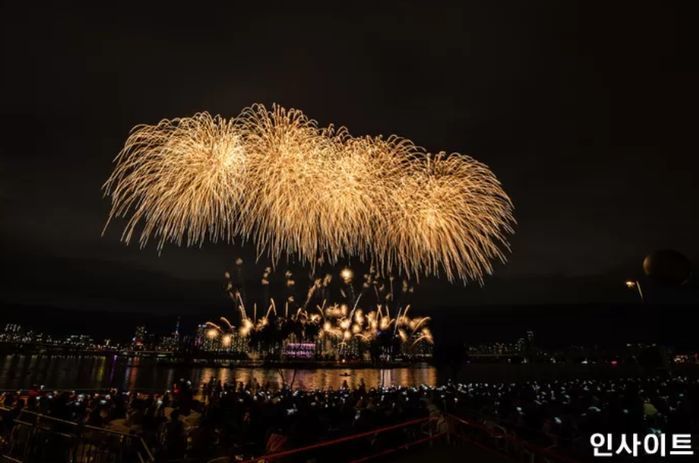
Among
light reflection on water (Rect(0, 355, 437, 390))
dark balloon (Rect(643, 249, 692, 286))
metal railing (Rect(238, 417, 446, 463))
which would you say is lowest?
light reflection on water (Rect(0, 355, 437, 390))

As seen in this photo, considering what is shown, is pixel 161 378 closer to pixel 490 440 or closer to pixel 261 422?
pixel 261 422

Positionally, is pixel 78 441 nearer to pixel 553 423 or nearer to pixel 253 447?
pixel 253 447

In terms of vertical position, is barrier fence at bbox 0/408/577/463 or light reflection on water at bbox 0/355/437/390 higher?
Answer: barrier fence at bbox 0/408/577/463

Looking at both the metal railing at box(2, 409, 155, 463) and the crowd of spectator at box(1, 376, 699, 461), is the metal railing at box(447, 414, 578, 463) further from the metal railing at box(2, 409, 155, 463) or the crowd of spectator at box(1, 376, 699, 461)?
the metal railing at box(2, 409, 155, 463)

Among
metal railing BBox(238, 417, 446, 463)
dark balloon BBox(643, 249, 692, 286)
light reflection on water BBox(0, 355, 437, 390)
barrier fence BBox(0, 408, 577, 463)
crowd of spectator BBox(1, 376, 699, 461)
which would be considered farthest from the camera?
light reflection on water BBox(0, 355, 437, 390)

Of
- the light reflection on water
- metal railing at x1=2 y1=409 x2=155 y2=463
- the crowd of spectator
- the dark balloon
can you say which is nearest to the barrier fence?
metal railing at x1=2 y1=409 x2=155 y2=463

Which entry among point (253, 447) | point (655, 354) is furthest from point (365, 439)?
point (655, 354)

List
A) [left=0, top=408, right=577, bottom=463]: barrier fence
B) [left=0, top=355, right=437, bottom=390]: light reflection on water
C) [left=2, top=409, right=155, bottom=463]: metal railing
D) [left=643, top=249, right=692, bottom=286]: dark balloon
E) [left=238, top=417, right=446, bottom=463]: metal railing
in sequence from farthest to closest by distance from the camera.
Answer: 1. [left=0, top=355, right=437, bottom=390]: light reflection on water
2. [left=238, top=417, right=446, bottom=463]: metal railing
3. [left=643, top=249, right=692, bottom=286]: dark balloon
4. [left=2, top=409, right=155, bottom=463]: metal railing
5. [left=0, top=408, right=577, bottom=463]: barrier fence

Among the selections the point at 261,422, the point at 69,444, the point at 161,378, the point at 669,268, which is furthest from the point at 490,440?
the point at 161,378
